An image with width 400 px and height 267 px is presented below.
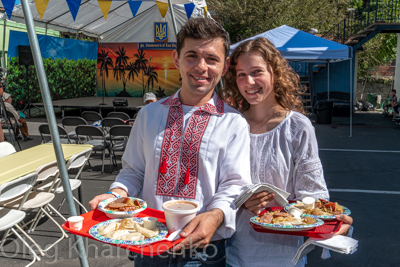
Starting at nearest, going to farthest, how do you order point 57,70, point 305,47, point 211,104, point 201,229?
point 201,229
point 211,104
point 305,47
point 57,70

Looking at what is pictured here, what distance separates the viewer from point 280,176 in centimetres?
174

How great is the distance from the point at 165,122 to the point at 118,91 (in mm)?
18775

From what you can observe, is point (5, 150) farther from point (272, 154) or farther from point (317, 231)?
point (317, 231)

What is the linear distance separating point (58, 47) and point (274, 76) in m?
17.1

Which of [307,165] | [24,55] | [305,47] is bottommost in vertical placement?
[307,165]

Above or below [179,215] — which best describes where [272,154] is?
above

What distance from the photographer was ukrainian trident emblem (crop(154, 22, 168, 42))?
715 inches

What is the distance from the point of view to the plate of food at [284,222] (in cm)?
150

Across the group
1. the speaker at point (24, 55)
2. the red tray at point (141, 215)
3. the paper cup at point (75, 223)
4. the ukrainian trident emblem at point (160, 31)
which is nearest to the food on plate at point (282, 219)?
the red tray at point (141, 215)

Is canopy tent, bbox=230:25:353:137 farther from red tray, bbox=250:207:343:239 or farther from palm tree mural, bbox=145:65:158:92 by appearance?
palm tree mural, bbox=145:65:158:92

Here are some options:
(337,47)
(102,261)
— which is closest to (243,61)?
(102,261)

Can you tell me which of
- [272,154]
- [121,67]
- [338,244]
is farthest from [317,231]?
[121,67]

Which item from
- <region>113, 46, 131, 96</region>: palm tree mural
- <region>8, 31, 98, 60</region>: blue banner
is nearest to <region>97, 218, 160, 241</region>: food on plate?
<region>8, 31, 98, 60</region>: blue banner

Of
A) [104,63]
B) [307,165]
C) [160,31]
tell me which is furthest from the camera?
[104,63]
